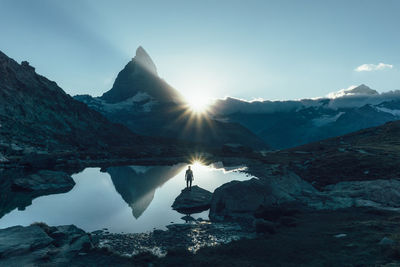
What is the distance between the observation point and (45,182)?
41.6 meters

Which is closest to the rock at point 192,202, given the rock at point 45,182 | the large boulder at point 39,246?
the large boulder at point 39,246

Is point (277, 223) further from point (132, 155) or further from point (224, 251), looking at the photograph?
point (132, 155)

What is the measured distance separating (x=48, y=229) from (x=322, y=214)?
81.4ft

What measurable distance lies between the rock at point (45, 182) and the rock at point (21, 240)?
75.4 feet

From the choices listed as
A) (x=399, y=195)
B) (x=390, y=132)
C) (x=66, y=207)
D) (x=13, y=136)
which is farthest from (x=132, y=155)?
(x=390, y=132)

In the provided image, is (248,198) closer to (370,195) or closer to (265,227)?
(265,227)

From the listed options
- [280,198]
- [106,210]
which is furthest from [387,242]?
[106,210]

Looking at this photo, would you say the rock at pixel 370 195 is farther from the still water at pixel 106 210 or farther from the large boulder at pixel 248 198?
the still water at pixel 106 210

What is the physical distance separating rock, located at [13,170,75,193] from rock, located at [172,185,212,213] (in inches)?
820

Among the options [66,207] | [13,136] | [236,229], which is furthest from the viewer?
[13,136]

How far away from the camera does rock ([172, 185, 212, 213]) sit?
3061 cm

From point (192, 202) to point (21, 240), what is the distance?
18.3 m

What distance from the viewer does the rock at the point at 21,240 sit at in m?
15.6

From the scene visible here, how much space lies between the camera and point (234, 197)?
2811 cm
